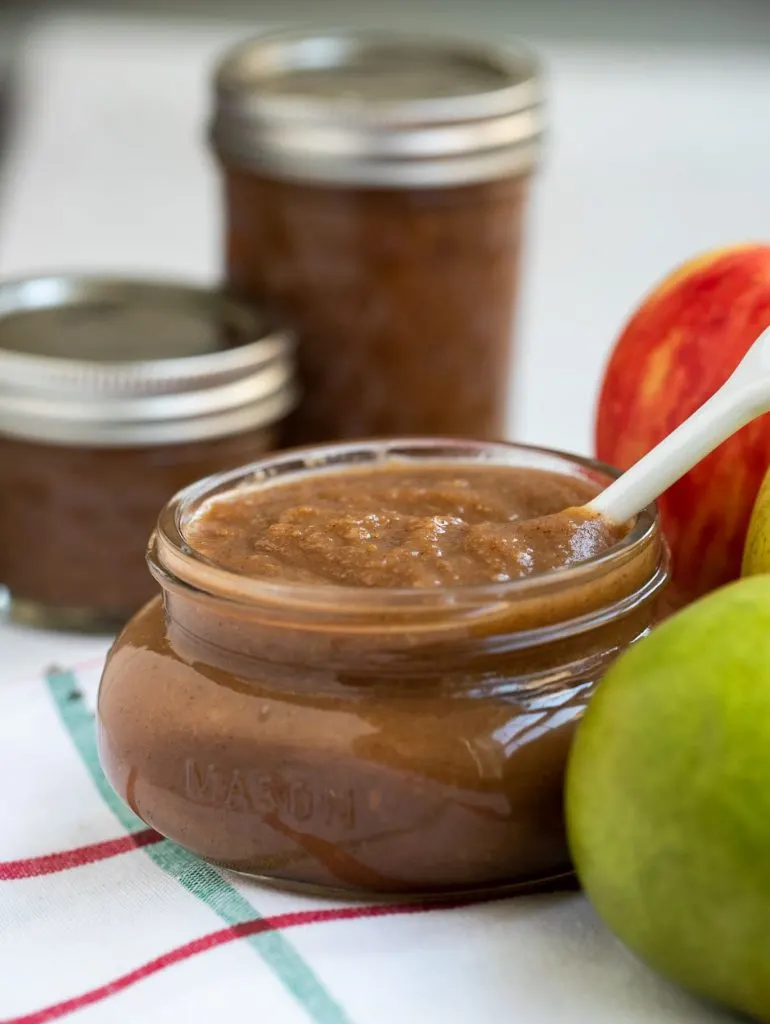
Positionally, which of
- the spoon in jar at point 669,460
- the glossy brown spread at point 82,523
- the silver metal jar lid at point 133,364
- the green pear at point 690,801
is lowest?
the glossy brown spread at point 82,523

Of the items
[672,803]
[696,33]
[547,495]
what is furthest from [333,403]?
[696,33]

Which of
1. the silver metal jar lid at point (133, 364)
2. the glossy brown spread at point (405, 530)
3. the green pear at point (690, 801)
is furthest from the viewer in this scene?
the silver metal jar lid at point (133, 364)

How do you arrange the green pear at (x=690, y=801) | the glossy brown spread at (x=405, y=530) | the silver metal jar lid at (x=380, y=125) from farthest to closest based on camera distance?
the silver metal jar lid at (x=380, y=125) < the glossy brown spread at (x=405, y=530) < the green pear at (x=690, y=801)

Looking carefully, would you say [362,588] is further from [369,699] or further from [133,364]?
[133,364]

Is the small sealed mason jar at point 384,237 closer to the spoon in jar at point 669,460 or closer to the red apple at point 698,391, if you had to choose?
the red apple at point 698,391

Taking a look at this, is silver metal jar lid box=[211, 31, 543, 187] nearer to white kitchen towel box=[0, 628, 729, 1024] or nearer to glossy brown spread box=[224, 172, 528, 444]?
glossy brown spread box=[224, 172, 528, 444]

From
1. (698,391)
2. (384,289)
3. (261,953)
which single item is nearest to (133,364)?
(384,289)

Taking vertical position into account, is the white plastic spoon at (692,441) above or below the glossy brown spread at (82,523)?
above

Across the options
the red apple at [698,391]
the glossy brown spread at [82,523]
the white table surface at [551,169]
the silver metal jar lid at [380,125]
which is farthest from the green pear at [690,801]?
the white table surface at [551,169]

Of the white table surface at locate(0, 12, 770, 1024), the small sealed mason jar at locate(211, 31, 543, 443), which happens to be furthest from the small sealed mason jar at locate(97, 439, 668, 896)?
the white table surface at locate(0, 12, 770, 1024)
